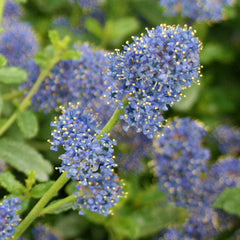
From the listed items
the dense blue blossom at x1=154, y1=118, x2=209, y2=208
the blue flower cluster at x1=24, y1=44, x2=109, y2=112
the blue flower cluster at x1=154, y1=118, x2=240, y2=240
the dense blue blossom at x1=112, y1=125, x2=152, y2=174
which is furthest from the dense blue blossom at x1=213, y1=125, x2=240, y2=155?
the blue flower cluster at x1=24, y1=44, x2=109, y2=112

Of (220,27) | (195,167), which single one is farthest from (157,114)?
(220,27)

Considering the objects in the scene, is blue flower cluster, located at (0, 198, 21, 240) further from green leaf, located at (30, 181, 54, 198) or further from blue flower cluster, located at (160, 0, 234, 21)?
blue flower cluster, located at (160, 0, 234, 21)

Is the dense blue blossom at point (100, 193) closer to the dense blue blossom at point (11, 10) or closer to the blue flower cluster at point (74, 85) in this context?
the blue flower cluster at point (74, 85)

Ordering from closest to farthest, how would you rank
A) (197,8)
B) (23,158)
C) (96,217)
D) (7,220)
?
1. (7,220)
2. (23,158)
3. (96,217)
4. (197,8)

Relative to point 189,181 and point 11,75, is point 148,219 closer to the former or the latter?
point 189,181

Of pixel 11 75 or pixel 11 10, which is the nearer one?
pixel 11 75

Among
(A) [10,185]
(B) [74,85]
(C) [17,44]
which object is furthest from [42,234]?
(C) [17,44]

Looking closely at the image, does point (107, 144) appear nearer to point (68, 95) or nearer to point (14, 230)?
point (14, 230)
